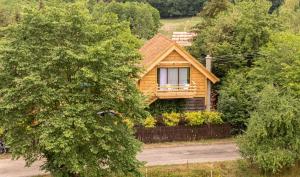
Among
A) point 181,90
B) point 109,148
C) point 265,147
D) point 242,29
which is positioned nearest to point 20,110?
point 109,148

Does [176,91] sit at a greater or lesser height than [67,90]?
lesser

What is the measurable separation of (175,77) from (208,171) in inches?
501

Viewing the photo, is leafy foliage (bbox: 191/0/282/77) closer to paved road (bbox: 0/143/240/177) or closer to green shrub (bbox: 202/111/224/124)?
green shrub (bbox: 202/111/224/124)

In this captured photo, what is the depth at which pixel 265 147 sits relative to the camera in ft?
121

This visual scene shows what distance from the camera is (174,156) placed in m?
41.1

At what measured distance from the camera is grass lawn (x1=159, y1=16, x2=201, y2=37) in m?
129

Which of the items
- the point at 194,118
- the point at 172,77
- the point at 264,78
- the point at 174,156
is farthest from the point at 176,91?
the point at 174,156

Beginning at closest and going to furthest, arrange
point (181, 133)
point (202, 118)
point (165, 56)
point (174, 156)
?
point (174, 156), point (181, 133), point (202, 118), point (165, 56)

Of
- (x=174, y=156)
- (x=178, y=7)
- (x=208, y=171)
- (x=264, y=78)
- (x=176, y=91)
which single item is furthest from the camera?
(x=178, y=7)

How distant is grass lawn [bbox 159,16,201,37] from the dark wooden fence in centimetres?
7997

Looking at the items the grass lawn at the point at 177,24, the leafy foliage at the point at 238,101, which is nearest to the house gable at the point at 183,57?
the leafy foliage at the point at 238,101

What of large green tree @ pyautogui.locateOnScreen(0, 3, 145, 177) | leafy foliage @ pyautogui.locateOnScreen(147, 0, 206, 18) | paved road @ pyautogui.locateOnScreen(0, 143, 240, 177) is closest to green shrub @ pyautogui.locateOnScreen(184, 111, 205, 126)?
paved road @ pyautogui.locateOnScreen(0, 143, 240, 177)

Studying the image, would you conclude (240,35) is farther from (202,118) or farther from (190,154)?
(190,154)

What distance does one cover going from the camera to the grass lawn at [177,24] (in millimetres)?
129000
